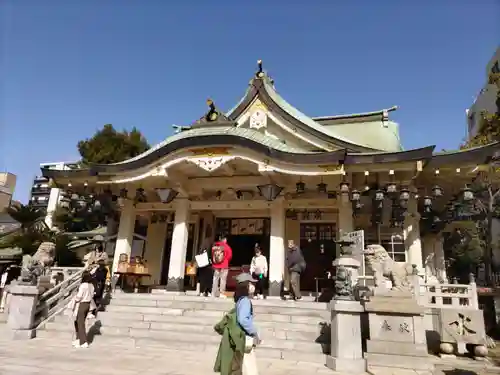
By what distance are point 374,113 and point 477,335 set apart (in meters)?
11.5

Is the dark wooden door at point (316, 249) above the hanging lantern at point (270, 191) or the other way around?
the other way around

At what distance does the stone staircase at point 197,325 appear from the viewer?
25.9 ft

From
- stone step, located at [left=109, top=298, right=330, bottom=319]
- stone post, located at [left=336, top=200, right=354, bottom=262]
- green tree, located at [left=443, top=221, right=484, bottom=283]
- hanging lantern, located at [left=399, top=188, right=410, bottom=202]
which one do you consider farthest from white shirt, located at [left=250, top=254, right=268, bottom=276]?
green tree, located at [left=443, top=221, right=484, bottom=283]

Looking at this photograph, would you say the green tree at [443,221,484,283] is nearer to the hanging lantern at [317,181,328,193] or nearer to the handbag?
A: the hanging lantern at [317,181,328,193]

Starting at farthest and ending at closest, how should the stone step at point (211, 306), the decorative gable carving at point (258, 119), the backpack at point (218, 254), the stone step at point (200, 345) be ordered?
the decorative gable carving at point (258, 119) < the backpack at point (218, 254) < the stone step at point (211, 306) < the stone step at point (200, 345)

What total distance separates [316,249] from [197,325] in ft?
20.7

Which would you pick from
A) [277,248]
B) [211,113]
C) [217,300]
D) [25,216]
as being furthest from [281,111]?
[25,216]

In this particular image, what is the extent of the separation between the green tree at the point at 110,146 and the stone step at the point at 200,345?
1816cm

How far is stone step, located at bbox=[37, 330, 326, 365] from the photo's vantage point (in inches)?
296

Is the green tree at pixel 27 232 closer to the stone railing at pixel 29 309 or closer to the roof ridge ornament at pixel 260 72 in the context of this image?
the stone railing at pixel 29 309

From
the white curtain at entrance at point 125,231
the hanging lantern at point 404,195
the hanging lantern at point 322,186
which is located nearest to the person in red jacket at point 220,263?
the hanging lantern at point 322,186

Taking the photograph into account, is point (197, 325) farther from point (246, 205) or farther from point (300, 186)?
point (300, 186)

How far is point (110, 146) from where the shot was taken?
2620 centimetres

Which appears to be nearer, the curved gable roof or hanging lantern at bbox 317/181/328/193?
hanging lantern at bbox 317/181/328/193
